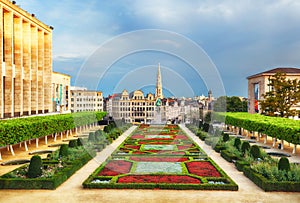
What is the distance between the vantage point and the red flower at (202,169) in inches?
609

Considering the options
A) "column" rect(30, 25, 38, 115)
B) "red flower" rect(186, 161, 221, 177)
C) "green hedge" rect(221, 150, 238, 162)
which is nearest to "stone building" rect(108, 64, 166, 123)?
"column" rect(30, 25, 38, 115)

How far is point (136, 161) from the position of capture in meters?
19.0

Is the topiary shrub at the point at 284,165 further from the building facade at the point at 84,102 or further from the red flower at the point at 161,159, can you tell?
the building facade at the point at 84,102

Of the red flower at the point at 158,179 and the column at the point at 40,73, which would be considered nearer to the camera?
the red flower at the point at 158,179

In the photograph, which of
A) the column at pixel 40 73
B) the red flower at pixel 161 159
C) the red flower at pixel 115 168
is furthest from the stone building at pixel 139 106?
the red flower at pixel 115 168

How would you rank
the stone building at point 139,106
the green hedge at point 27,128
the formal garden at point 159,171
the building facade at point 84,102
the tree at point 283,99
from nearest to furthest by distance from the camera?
the formal garden at point 159,171 < the green hedge at point 27,128 < the tree at point 283,99 < the stone building at point 139,106 < the building facade at point 84,102

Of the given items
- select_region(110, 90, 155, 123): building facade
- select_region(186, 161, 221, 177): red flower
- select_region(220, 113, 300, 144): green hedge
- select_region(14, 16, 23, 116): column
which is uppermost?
select_region(14, 16, 23, 116): column

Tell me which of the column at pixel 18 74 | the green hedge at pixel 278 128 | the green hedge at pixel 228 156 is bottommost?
the green hedge at pixel 228 156

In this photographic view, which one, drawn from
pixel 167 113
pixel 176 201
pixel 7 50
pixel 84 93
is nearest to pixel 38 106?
pixel 7 50

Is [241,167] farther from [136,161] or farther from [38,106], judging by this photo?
[38,106]

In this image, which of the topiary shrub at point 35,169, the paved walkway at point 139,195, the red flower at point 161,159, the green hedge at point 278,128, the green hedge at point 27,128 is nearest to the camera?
the paved walkway at point 139,195

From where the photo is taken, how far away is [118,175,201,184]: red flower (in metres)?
13.8

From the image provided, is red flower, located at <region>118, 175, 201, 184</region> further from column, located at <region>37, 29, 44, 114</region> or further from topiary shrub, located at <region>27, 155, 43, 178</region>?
column, located at <region>37, 29, 44, 114</region>

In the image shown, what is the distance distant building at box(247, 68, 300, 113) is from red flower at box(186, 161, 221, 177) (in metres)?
41.1
